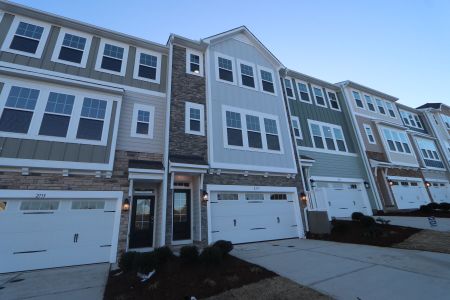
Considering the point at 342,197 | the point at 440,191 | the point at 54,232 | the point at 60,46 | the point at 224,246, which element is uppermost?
the point at 60,46

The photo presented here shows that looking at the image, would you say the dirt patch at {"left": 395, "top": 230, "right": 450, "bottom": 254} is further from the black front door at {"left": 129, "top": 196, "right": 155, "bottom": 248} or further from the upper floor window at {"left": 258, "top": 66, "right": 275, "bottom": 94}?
the black front door at {"left": 129, "top": 196, "right": 155, "bottom": 248}

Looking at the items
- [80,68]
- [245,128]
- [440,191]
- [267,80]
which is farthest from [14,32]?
[440,191]

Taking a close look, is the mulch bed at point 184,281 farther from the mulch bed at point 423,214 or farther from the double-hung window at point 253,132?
the mulch bed at point 423,214

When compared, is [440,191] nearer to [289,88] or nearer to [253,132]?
[289,88]

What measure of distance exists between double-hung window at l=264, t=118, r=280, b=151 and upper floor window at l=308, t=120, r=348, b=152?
15.5 ft

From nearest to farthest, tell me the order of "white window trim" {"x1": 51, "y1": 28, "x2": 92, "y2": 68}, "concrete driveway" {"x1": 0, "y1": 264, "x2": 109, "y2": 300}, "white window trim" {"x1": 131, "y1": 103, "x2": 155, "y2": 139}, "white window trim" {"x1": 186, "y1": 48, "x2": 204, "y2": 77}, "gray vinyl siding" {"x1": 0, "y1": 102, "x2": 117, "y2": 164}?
"concrete driveway" {"x1": 0, "y1": 264, "x2": 109, "y2": 300} < "gray vinyl siding" {"x1": 0, "y1": 102, "x2": 117, "y2": 164} < "white window trim" {"x1": 51, "y1": 28, "x2": 92, "y2": 68} < "white window trim" {"x1": 131, "y1": 103, "x2": 155, "y2": 139} < "white window trim" {"x1": 186, "y1": 48, "x2": 204, "y2": 77}

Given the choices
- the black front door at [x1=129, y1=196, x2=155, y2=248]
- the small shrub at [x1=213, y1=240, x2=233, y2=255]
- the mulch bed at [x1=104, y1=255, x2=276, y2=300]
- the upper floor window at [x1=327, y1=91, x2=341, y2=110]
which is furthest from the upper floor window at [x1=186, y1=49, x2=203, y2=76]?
the upper floor window at [x1=327, y1=91, x2=341, y2=110]

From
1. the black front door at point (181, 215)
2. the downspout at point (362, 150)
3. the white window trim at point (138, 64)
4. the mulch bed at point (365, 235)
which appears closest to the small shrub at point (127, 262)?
the black front door at point (181, 215)

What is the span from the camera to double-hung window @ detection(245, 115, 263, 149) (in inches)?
447

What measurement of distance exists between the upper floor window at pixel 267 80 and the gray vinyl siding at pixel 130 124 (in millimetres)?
5921

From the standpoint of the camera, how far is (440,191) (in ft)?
67.9

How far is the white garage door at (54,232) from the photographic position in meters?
6.98

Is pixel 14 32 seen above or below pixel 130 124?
above

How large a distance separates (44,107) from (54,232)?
4.51 m
